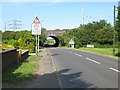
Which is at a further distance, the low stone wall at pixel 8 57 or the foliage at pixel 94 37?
the foliage at pixel 94 37

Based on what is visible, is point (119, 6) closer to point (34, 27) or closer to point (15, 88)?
point (34, 27)

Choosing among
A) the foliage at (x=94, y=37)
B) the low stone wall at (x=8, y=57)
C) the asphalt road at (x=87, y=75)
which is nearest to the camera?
the asphalt road at (x=87, y=75)

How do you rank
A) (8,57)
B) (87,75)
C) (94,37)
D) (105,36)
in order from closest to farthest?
(87,75)
(8,57)
(105,36)
(94,37)

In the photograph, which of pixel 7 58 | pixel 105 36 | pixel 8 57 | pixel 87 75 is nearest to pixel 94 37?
pixel 105 36

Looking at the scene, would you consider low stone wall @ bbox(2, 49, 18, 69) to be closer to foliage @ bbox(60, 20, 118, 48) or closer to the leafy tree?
foliage @ bbox(60, 20, 118, 48)

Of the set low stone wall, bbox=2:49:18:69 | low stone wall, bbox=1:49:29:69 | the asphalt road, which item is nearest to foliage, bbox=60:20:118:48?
the asphalt road

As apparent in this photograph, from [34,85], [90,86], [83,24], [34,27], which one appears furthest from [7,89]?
[83,24]

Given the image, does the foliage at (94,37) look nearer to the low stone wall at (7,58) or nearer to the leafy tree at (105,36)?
the leafy tree at (105,36)

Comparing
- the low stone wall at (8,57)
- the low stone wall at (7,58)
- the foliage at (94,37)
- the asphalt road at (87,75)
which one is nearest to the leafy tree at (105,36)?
the foliage at (94,37)

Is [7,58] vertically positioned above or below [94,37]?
below

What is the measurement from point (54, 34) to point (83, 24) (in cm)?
1720

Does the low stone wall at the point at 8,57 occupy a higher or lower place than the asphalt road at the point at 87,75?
higher

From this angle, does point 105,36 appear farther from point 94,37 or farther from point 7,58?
point 7,58

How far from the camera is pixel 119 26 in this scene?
165 ft
